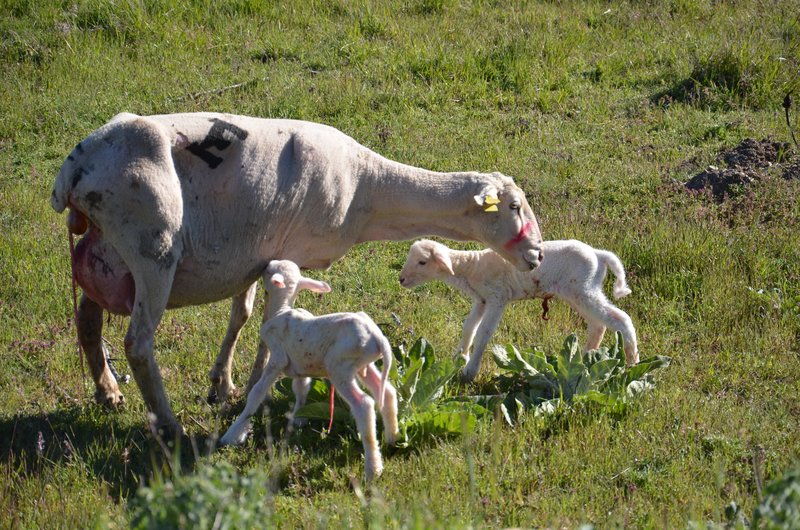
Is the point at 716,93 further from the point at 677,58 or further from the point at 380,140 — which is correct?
the point at 380,140

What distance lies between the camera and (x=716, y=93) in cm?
1338

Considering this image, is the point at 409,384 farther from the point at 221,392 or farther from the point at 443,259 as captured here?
the point at 221,392

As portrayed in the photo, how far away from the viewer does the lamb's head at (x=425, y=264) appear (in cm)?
817

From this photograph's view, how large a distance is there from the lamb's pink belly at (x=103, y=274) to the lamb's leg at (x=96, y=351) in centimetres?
41

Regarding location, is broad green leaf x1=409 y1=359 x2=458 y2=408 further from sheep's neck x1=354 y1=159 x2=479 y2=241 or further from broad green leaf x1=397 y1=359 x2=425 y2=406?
sheep's neck x1=354 y1=159 x2=479 y2=241

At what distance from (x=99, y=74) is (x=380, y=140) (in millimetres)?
3876

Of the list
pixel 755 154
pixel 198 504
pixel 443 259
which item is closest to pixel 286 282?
pixel 443 259

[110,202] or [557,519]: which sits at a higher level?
[110,202]

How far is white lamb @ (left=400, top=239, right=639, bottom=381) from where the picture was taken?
8008 mm

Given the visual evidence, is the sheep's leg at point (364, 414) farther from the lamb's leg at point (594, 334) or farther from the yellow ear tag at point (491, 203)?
the lamb's leg at point (594, 334)

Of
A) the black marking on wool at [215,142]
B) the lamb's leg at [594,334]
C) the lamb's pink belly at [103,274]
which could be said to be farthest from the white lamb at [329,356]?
the lamb's leg at [594,334]

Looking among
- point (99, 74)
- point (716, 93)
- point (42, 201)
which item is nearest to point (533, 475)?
point (42, 201)

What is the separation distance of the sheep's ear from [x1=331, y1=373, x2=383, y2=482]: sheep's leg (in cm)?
193

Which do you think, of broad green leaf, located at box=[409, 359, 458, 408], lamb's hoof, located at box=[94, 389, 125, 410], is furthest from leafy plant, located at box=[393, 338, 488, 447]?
lamb's hoof, located at box=[94, 389, 125, 410]
